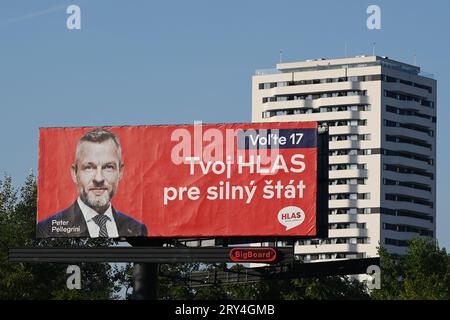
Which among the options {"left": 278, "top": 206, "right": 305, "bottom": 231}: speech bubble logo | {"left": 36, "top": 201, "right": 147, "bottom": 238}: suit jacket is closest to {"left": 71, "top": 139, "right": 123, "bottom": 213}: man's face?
{"left": 36, "top": 201, "right": 147, "bottom": 238}: suit jacket

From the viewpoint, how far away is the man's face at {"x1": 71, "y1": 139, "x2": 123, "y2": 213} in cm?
7775

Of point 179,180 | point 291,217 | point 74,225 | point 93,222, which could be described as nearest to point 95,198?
point 93,222

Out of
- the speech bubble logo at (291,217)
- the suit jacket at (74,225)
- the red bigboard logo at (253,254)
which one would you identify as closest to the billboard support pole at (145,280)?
the suit jacket at (74,225)

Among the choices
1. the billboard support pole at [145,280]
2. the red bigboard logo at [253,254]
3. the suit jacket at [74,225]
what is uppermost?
the suit jacket at [74,225]

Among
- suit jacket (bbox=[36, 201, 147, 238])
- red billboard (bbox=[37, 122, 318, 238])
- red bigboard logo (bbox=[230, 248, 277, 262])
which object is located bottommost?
red bigboard logo (bbox=[230, 248, 277, 262])

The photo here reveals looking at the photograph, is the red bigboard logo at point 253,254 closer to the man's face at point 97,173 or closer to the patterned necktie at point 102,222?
the patterned necktie at point 102,222

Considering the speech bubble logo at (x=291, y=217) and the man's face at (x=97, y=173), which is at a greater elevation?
the man's face at (x=97, y=173)

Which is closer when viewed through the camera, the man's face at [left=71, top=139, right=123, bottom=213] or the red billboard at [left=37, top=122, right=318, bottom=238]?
the red billboard at [left=37, top=122, right=318, bottom=238]

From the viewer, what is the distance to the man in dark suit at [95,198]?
254 feet

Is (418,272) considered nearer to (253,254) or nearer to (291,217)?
(291,217)

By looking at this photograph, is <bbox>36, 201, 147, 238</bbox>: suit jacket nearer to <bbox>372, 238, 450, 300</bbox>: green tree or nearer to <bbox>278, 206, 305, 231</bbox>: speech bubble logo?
<bbox>278, 206, 305, 231</bbox>: speech bubble logo
